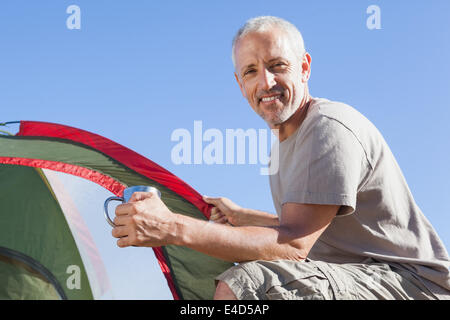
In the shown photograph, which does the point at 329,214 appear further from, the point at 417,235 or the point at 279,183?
the point at 279,183

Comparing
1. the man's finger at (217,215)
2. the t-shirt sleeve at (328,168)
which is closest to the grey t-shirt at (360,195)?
the t-shirt sleeve at (328,168)

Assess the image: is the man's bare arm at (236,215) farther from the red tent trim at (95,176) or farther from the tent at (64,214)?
the red tent trim at (95,176)

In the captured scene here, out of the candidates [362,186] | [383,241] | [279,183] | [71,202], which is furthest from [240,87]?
[71,202]

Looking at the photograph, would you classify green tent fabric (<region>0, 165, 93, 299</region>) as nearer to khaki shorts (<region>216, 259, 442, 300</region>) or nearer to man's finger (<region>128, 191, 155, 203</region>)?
man's finger (<region>128, 191, 155, 203</region>)

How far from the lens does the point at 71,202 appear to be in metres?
2.78

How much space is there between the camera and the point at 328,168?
1.66 m

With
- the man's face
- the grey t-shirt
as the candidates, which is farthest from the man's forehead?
the grey t-shirt

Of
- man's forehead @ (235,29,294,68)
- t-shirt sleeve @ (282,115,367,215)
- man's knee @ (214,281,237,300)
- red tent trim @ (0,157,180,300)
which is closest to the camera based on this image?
man's knee @ (214,281,237,300)

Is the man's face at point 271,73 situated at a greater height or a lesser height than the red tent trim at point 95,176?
greater

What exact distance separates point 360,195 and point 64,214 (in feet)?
5.65

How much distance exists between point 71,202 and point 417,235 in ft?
6.14

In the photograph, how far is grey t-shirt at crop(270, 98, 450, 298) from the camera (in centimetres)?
166

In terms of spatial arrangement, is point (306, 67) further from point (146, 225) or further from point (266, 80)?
point (146, 225)

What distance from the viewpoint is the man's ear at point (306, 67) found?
2.30 m
